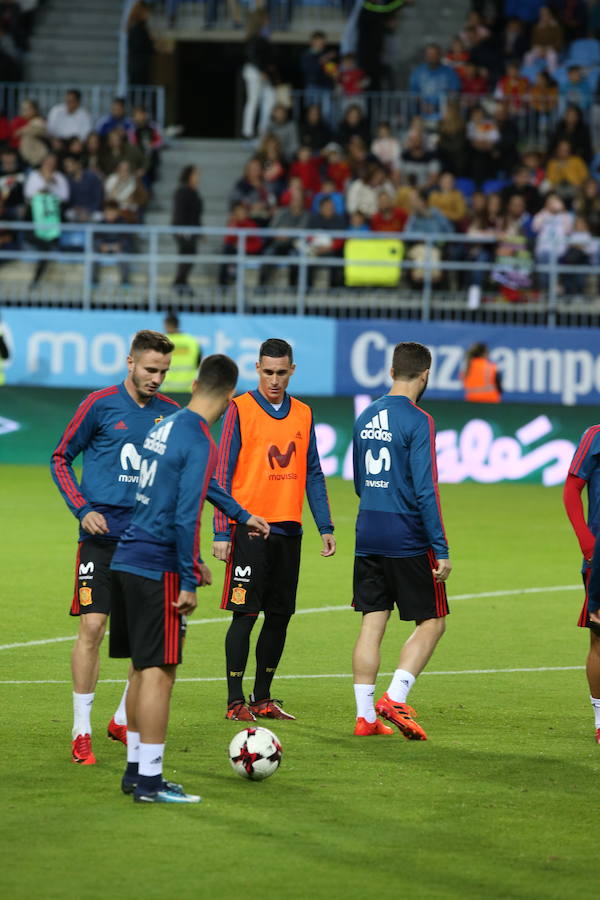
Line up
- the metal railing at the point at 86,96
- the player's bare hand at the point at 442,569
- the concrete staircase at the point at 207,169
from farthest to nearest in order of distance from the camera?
the metal railing at the point at 86,96, the concrete staircase at the point at 207,169, the player's bare hand at the point at 442,569

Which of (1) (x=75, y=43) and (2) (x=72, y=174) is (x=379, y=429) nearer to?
(2) (x=72, y=174)

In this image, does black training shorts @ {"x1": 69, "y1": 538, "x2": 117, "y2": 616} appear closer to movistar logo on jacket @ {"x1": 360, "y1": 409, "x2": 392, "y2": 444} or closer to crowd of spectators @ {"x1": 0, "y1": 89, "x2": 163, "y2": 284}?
movistar logo on jacket @ {"x1": 360, "y1": 409, "x2": 392, "y2": 444}

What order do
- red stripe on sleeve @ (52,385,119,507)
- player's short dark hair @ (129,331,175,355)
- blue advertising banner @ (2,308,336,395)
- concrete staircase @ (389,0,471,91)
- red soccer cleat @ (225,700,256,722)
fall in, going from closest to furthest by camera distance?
player's short dark hair @ (129,331,175,355), red stripe on sleeve @ (52,385,119,507), red soccer cleat @ (225,700,256,722), blue advertising banner @ (2,308,336,395), concrete staircase @ (389,0,471,91)

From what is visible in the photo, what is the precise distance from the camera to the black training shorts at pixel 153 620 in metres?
7.03

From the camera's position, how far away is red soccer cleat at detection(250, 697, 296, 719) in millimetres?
9062

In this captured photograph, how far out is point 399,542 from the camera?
8.71 meters

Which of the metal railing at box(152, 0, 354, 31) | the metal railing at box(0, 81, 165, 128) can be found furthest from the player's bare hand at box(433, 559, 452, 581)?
the metal railing at box(152, 0, 354, 31)

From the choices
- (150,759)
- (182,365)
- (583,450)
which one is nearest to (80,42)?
(182,365)

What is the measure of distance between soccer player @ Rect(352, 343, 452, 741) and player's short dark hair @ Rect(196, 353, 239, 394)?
1787mm

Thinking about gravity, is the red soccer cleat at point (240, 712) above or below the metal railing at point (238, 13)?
below

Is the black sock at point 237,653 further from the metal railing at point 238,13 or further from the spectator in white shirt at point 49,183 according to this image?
the metal railing at point 238,13

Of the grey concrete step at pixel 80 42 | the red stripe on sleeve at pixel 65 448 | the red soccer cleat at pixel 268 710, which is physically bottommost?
the red soccer cleat at pixel 268 710

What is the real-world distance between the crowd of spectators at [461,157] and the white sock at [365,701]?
55.2 feet

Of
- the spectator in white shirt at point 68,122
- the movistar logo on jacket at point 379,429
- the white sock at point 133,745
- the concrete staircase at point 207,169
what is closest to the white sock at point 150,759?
the white sock at point 133,745
